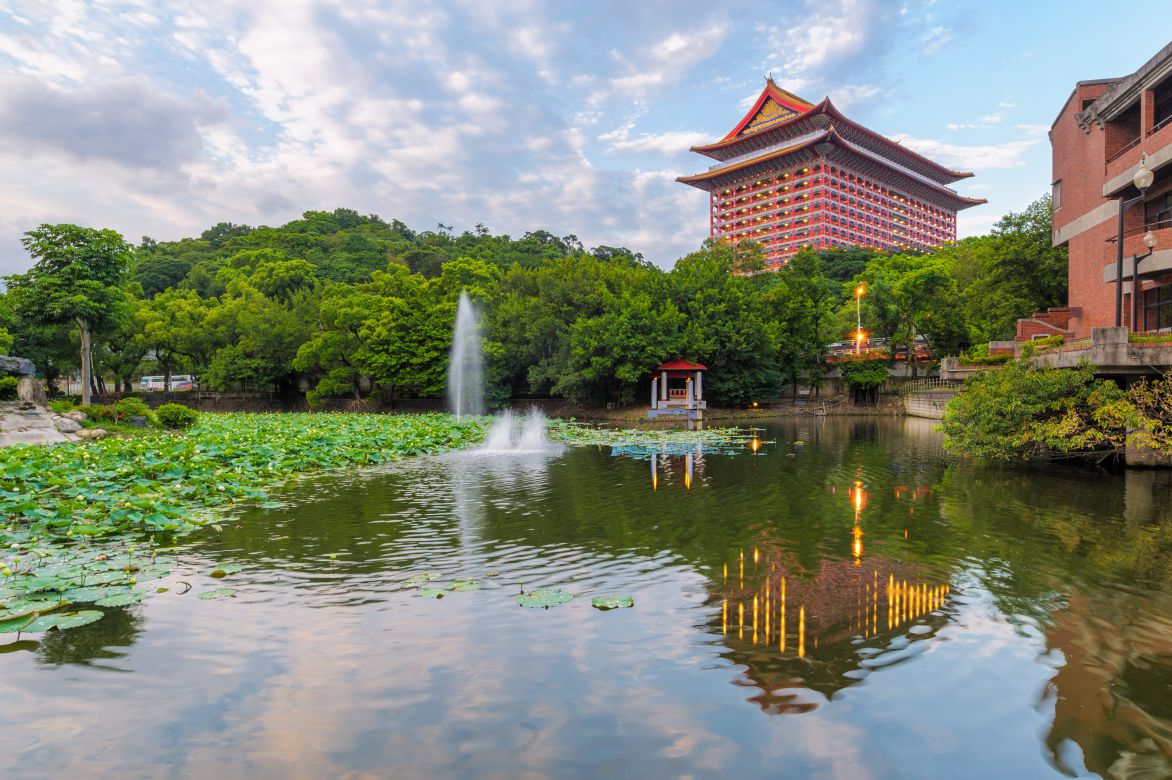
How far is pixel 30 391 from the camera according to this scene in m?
16.5

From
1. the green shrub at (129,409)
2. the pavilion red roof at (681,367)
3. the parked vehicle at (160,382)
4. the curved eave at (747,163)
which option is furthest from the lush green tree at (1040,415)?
the curved eave at (747,163)

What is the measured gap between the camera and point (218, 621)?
16.7 feet

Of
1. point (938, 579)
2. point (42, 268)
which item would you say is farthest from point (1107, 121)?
point (42, 268)

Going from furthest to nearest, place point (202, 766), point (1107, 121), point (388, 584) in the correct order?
point (1107, 121)
point (388, 584)
point (202, 766)

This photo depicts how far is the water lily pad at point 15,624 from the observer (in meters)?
4.63

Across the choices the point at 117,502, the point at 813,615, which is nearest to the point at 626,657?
the point at 813,615

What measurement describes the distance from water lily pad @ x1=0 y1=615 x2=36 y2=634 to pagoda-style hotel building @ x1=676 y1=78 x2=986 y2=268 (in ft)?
224

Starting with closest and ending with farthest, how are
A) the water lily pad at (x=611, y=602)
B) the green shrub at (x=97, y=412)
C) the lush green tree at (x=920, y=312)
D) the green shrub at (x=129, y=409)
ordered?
the water lily pad at (x=611, y=602) < the green shrub at (x=97, y=412) < the green shrub at (x=129, y=409) < the lush green tree at (x=920, y=312)

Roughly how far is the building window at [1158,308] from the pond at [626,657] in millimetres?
13300

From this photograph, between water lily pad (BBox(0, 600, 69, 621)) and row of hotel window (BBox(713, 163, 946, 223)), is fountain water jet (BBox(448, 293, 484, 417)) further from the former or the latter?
row of hotel window (BBox(713, 163, 946, 223))

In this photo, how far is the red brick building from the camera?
676 inches

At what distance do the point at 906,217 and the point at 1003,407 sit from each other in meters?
81.3

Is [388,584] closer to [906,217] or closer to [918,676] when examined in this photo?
[918,676]

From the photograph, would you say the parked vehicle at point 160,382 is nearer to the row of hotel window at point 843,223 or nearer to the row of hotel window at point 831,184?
the row of hotel window at point 843,223
